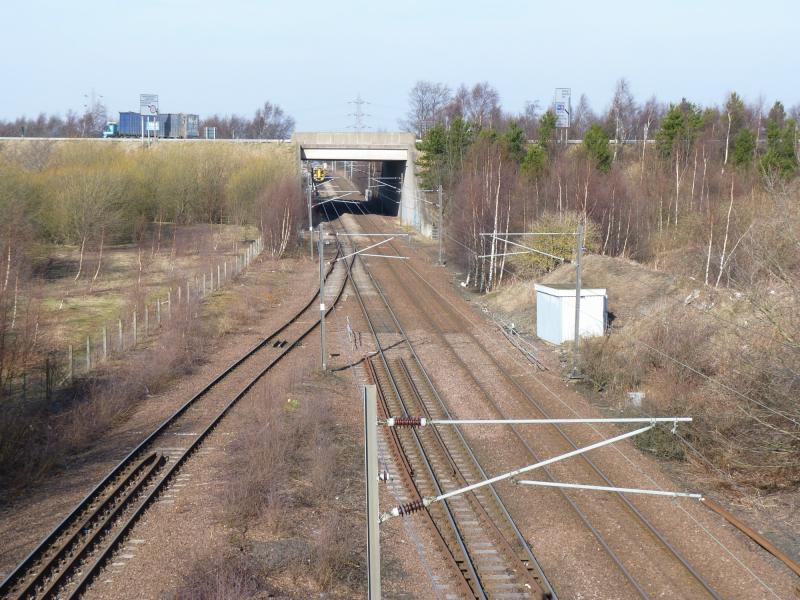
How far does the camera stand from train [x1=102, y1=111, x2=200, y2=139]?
360 ft

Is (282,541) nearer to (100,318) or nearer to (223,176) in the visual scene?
(100,318)

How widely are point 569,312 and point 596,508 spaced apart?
13578mm

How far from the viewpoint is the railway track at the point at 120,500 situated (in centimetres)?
1122

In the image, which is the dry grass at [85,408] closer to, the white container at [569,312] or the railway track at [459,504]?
the railway track at [459,504]

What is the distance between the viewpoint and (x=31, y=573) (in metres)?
11.4

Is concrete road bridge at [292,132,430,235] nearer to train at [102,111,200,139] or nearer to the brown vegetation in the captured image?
the brown vegetation

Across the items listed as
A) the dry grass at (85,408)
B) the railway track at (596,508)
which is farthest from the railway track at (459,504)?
the dry grass at (85,408)

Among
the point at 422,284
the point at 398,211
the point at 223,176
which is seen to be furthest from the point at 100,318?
the point at 398,211

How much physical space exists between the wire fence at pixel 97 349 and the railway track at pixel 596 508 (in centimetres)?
1043

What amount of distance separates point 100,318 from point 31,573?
23.9 metres

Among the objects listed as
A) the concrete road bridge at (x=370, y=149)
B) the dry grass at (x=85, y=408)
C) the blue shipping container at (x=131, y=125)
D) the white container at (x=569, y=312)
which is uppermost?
the blue shipping container at (x=131, y=125)

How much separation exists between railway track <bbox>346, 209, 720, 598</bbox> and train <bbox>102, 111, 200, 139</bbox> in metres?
87.5

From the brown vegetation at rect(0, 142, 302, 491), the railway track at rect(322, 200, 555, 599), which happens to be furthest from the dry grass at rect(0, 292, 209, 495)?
the railway track at rect(322, 200, 555, 599)

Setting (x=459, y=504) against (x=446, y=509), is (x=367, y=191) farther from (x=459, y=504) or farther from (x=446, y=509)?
(x=446, y=509)
